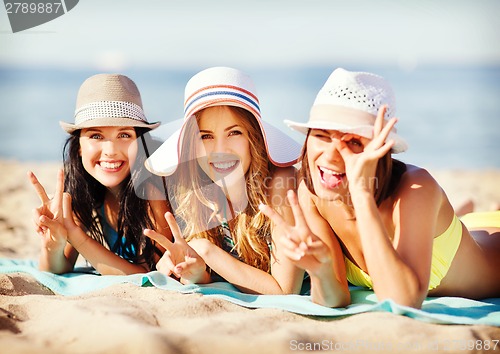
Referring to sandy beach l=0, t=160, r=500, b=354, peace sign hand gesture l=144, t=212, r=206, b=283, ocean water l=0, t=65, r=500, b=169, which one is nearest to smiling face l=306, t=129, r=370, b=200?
sandy beach l=0, t=160, r=500, b=354

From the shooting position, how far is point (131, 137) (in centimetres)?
376

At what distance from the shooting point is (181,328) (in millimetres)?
2467

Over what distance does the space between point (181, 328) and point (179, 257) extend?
2.39 feet

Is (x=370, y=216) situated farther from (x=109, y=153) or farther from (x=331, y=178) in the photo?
(x=109, y=153)

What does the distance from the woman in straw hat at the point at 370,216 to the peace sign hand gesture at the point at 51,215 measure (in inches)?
52.9

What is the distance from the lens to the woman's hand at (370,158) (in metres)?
2.51

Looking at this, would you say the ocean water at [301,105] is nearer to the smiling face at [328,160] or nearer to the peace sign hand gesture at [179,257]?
the peace sign hand gesture at [179,257]

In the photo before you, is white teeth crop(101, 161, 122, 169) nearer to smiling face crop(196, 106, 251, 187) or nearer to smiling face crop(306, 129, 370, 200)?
smiling face crop(196, 106, 251, 187)

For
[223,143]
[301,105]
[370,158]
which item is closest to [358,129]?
[370,158]

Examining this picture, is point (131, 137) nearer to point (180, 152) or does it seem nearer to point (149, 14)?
point (180, 152)

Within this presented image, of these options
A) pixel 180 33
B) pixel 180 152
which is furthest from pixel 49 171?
pixel 180 33

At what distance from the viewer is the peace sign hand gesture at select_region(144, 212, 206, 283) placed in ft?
10.0

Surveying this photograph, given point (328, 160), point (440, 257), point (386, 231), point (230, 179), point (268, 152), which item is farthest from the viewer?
point (230, 179)

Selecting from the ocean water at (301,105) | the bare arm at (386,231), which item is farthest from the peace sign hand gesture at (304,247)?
the ocean water at (301,105)
